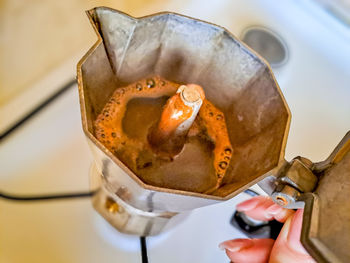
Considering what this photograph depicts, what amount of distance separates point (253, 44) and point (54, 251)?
408 mm

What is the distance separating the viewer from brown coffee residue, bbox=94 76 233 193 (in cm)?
37

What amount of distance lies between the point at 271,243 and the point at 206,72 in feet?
0.64

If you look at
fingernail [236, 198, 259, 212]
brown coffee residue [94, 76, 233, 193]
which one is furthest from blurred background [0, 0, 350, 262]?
brown coffee residue [94, 76, 233, 193]

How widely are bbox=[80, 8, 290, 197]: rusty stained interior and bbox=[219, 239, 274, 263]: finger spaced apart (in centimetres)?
10

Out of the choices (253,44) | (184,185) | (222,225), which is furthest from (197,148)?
(253,44)

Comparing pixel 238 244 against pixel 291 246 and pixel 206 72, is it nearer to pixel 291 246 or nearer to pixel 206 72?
pixel 291 246

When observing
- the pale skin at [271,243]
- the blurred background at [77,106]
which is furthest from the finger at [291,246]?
the blurred background at [77,106]

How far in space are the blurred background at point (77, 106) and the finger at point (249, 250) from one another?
0.06 meters

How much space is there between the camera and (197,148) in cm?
40

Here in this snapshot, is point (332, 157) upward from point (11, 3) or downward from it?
upward

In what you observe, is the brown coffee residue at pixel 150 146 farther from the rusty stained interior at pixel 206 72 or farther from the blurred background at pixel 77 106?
the blurred background at pixel 77 106

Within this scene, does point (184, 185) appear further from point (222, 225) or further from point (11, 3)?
point (11, 3)

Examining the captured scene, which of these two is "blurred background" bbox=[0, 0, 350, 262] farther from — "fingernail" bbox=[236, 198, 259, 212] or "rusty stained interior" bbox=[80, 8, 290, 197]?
"rusty stained interior" bbox=[80, 8, 290, 197]

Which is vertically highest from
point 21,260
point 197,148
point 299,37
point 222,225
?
point 299,37
